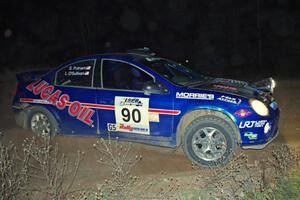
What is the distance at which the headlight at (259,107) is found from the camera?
5586 mm

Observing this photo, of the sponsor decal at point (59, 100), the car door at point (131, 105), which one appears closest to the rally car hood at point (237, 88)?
the car door at point (131, 105)

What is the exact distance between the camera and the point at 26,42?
27156 mm

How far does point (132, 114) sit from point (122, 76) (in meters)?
0.69

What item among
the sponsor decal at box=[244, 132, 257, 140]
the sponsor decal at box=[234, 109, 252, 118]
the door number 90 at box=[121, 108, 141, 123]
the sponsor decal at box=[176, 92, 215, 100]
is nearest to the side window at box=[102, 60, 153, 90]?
the door number 90 at box=[121, 108, 141, 123]

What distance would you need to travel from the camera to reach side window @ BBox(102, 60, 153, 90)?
6.14 m

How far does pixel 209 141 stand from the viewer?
567 cm

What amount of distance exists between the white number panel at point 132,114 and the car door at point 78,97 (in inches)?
18.1

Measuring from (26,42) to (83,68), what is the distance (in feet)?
72.5

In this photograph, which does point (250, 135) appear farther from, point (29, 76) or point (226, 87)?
point (29, 76)

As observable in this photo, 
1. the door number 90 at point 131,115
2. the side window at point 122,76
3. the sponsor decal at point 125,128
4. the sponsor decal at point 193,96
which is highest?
the side window at point 122,76

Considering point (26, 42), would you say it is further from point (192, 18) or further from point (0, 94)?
point (0, 94)

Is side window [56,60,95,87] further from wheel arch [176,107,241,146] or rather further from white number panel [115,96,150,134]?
wheel arch [176,107,241,146]

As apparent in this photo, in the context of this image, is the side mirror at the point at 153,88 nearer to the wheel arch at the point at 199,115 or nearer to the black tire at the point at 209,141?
the wheel arch at the point at 199,115

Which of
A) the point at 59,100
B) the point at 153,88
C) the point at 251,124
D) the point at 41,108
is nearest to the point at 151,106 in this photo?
the point at 153,88
